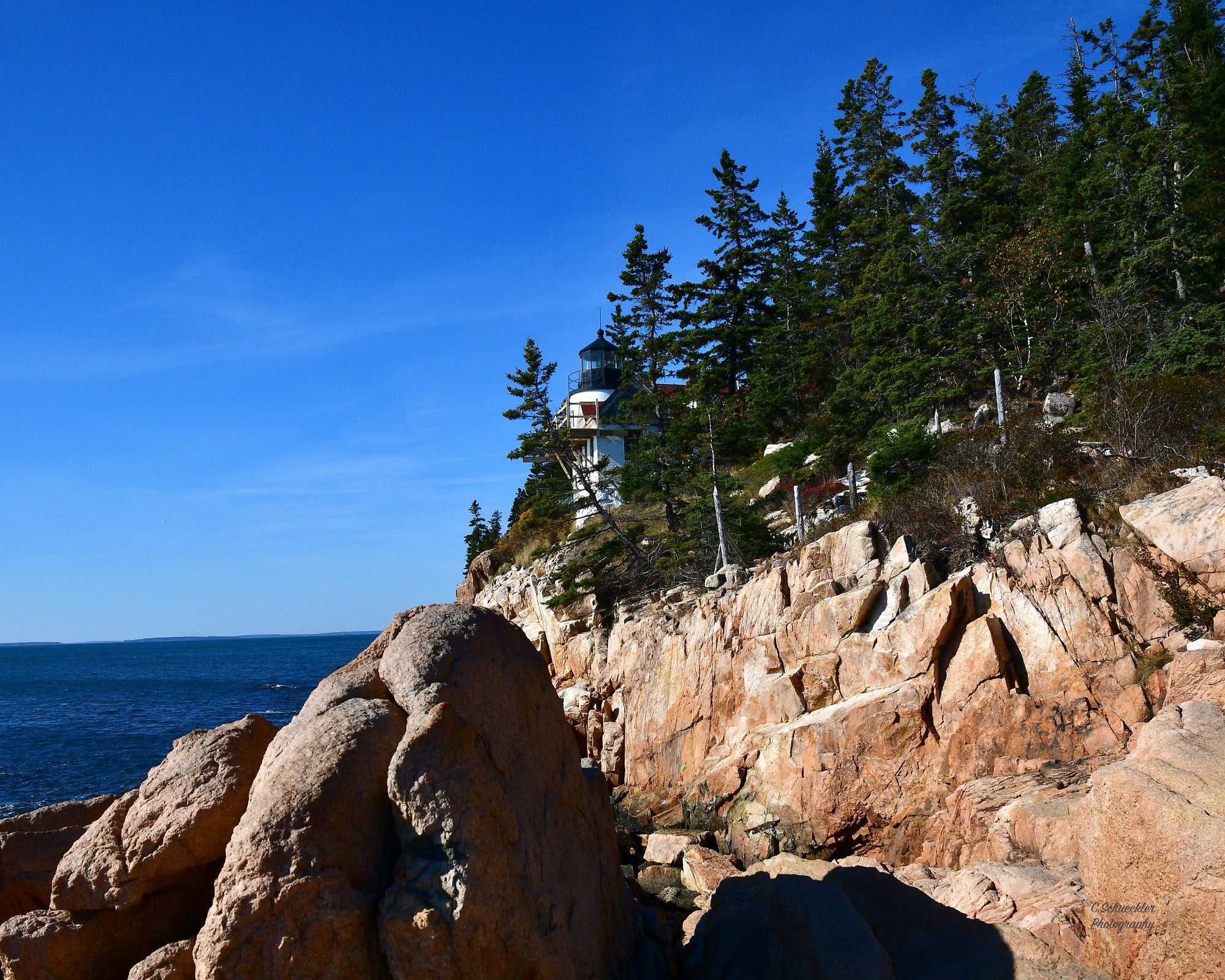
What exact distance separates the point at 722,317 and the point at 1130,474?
1148 inches

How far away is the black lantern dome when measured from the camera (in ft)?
Result: 155

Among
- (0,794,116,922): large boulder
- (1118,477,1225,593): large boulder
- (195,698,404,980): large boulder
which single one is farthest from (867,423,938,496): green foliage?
(0,794,116,922): large boulder

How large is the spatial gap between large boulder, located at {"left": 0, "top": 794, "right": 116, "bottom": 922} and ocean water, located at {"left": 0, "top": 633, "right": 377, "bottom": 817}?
619cm

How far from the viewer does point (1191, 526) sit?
42.5 ft

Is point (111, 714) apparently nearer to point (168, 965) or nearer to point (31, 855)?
point (31, 855)

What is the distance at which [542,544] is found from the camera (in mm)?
34219

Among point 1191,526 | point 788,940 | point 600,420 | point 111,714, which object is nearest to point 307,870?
point 788,940

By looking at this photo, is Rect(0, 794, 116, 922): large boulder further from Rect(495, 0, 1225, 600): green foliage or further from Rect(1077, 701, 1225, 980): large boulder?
Rect(495, 0, 1225, 600): green foliage

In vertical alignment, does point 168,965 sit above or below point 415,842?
below

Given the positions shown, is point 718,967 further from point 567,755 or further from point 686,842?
point 686,842

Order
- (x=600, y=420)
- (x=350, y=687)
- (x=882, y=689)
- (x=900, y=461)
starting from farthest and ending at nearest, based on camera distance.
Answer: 1. (x=600, y=420)
2. (x=900, y=461)
3. (x=882, y=689)
4. (x=350, y=687)

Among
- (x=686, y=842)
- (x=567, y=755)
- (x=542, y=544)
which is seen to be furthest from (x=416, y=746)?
(x=542, y=544)

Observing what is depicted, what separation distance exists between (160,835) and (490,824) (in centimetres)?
248

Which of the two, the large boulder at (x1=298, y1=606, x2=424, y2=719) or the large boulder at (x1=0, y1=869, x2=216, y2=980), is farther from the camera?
the large boulder at (x1=298, y1=606, x2=424, y2=719)
